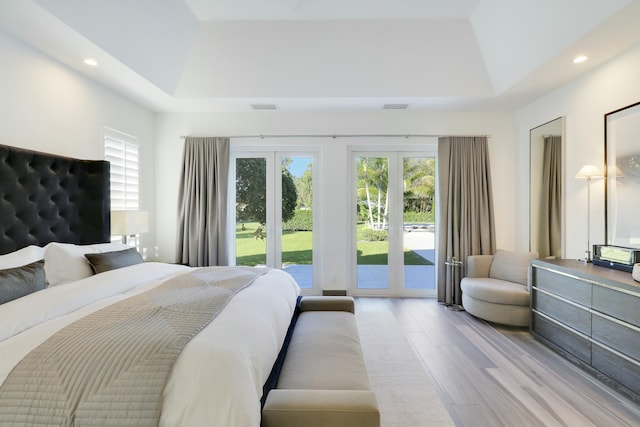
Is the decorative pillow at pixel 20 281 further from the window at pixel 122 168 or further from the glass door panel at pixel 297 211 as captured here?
the glass door panel at pixel 297 211

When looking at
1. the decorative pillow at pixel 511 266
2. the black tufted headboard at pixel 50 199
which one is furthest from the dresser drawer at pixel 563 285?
the black tufted headboard at pixel 50 199

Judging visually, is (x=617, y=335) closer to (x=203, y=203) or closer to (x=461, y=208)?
(x=461, y=208)

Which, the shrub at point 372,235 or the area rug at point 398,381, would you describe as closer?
the area rug at point 398,381

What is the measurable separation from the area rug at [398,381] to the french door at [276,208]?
5.15 ft

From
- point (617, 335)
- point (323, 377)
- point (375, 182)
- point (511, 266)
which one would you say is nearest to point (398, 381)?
point (323, 377)

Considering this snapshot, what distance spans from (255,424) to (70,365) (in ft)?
2.51

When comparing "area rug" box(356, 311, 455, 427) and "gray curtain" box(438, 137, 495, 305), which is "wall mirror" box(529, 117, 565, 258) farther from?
"area rug" box(356, 311, 455, 427)

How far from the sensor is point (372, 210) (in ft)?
14.8

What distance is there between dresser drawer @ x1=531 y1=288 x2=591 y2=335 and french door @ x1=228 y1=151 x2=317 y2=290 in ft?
8.94

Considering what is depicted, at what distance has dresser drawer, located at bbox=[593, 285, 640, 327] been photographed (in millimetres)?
2066

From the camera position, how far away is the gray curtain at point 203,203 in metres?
4.20

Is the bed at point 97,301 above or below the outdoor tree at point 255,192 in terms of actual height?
below

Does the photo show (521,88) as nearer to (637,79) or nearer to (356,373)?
(637,79)

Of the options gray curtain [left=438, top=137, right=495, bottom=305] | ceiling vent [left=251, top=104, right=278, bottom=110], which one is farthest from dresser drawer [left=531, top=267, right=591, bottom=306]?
ceiling vent [left=251, top=104, right=278, bottom=110]
